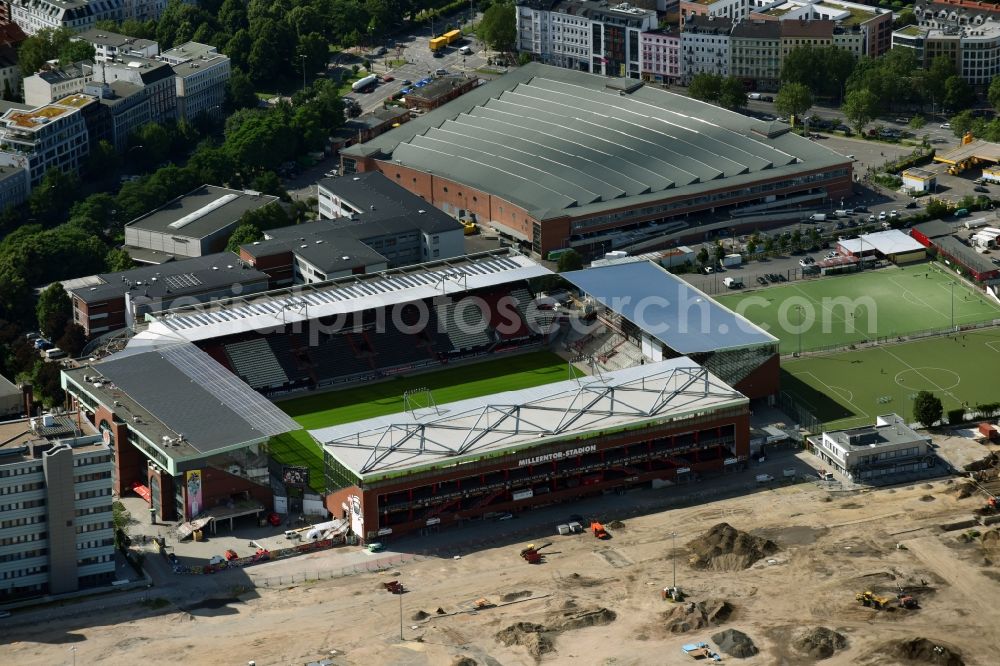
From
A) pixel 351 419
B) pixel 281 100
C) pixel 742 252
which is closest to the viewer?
pixel 351 419

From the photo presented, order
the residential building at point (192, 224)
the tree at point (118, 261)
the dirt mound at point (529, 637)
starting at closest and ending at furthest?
the dirt mound at point (529, 637) → the tree at point (118, 261) → the residential building at point (192, 224)

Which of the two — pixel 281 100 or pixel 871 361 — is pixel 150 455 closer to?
pixel 871 361

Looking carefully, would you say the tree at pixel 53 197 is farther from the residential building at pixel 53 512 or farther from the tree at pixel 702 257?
the residential building at pixel 53 512

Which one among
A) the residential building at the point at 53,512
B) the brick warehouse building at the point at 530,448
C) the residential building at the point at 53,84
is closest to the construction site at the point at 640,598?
the brick warehouse building at the point at 530,448

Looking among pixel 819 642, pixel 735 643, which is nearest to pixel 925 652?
pixel 819 642

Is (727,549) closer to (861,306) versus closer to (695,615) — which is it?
(695,615)

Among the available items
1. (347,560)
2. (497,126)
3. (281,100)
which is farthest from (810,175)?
(347,560)

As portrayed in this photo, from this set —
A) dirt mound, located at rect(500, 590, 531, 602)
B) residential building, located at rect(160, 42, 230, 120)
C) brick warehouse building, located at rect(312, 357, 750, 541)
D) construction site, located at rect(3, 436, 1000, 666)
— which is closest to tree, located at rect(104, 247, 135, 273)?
residential building, located at rect(160, 42, 230, 120)
